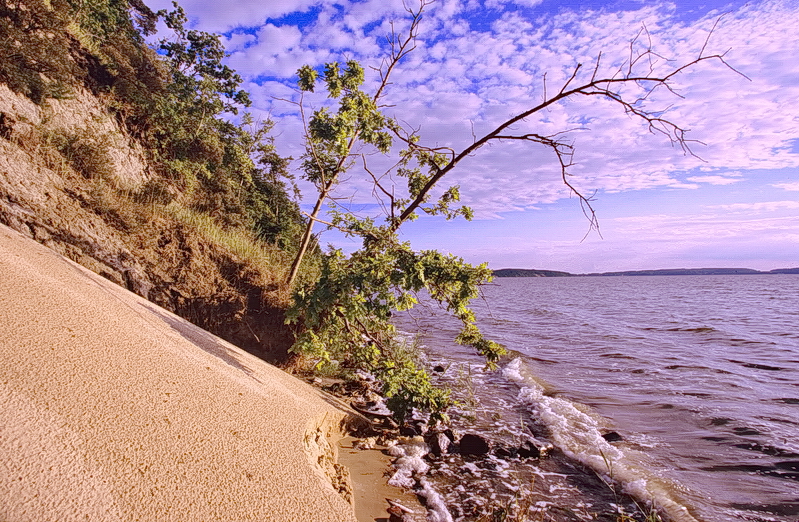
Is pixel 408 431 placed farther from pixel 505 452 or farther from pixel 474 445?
pixel 505 452

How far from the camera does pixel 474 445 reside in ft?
17.5

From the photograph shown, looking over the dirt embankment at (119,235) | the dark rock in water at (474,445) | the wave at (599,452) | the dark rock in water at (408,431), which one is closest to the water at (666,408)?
the wave at (599,452)

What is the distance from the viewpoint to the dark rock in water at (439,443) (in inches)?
203

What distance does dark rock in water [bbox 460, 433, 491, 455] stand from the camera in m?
5.29

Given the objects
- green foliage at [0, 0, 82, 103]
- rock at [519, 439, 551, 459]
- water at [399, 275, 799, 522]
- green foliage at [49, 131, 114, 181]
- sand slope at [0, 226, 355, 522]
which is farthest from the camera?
green foliage at [0, 0, 82, 103]

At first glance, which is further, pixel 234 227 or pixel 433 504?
pixel 234 227

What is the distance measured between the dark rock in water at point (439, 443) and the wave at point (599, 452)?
173 cm

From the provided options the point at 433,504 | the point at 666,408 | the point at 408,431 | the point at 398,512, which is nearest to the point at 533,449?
the point at 408,431

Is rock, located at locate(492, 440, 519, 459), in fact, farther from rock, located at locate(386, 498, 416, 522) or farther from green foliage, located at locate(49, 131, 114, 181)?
green foliage, located at locate(49, 131, 114, 181)

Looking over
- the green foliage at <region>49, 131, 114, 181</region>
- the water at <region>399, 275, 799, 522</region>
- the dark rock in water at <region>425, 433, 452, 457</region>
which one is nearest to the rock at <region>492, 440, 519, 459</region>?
the water at <region>399, 275, 799, 522</region>

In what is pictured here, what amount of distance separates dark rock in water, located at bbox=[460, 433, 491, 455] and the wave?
4.03 feet

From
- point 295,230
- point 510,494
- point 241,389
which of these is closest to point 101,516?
point 241,389

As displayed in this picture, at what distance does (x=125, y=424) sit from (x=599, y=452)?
19.3 feet

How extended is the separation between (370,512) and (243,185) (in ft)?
37.5
